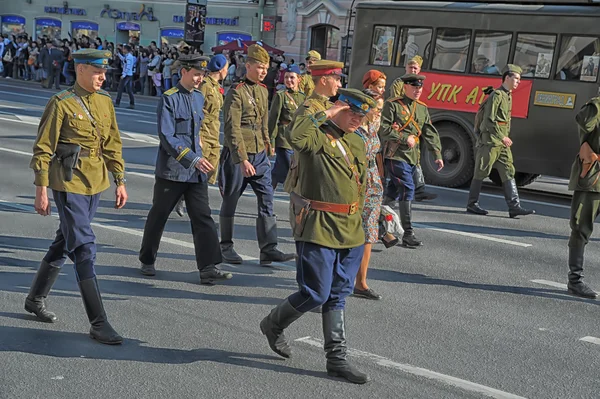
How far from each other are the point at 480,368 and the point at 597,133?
2833 mm

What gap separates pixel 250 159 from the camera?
322 inches

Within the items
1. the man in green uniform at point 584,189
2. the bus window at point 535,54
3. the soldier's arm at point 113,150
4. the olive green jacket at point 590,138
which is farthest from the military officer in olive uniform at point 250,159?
the bus window at point 535,54

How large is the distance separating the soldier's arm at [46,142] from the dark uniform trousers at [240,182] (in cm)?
262

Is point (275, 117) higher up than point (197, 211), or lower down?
higher up

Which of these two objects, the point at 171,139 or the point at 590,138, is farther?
the point at 590,138

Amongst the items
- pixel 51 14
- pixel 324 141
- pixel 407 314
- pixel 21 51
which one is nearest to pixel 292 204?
pixel 324 141

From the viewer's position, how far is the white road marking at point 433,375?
520 centimetres

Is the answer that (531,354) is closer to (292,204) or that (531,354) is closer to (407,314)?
(407,314)

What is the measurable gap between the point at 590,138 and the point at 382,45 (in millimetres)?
8402

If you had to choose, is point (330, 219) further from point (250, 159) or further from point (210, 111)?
point (210, 111)

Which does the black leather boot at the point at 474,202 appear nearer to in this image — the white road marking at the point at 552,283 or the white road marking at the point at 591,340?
the white road marking at the point at 552,283

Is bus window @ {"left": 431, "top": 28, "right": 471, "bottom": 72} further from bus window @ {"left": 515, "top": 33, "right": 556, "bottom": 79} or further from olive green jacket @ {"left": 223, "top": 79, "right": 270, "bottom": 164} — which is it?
olive green jacket @ {"left": 223, "top": 79, "right": 270, "bottom": 164}

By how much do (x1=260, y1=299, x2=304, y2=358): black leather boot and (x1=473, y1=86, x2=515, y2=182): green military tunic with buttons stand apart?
255 inches

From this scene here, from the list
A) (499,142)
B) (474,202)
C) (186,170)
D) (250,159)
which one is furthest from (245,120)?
(474,202)
